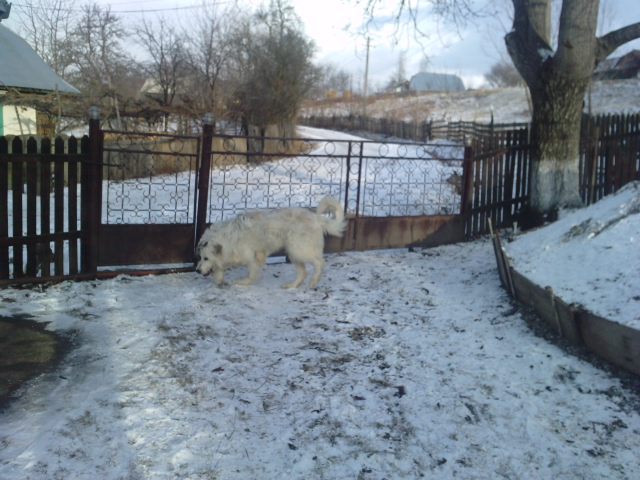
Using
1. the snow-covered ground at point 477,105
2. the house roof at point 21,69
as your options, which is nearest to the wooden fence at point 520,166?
the house roof at point 21,69

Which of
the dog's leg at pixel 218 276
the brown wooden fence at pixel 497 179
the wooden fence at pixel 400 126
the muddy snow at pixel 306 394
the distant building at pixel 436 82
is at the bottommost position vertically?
the muddy snow at pixel 306 394

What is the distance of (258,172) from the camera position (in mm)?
17469

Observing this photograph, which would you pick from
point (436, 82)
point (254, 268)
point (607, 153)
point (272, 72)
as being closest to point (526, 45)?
point (607, 153)

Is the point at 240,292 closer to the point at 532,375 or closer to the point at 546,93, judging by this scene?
the point at 532,375

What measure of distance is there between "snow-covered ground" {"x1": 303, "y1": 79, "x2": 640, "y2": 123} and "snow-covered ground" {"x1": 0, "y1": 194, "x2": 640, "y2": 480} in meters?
29.3

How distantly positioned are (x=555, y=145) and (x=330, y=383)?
688 centimetres

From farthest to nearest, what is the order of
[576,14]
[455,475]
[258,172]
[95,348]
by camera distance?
[258,172] < [576,14] < [95,348] < [455,475]

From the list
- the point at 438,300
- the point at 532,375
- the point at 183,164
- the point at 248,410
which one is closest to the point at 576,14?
the point at 438,300

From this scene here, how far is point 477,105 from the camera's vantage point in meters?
48.9

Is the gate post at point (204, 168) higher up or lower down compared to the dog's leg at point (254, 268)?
higher up

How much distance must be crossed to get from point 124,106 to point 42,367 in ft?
60.0

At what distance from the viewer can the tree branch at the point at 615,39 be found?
929cm

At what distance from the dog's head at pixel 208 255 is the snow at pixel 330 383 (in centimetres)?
25

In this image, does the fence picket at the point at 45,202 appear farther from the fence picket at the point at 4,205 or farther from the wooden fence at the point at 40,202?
the fence picket at the point at 4,205
